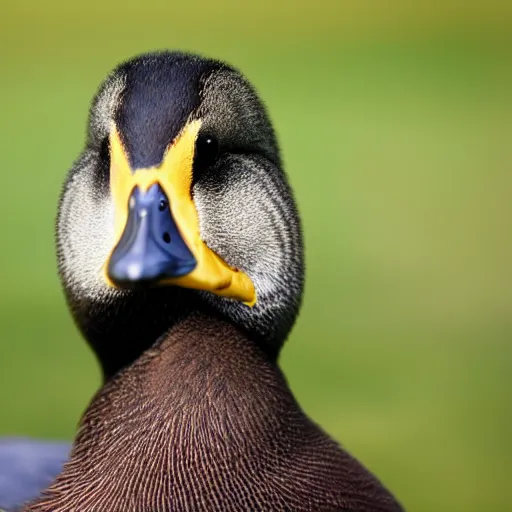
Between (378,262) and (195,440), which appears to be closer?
(195,440)

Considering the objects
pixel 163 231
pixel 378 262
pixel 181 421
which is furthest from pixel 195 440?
pixel 378 262

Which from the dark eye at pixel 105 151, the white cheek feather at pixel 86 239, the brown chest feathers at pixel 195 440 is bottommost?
the brown chest feathers at pixel 195 440

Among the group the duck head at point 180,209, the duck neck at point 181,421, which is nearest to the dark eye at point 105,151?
the duck head at point 180,209

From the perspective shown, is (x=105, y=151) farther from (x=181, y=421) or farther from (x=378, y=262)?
(x=378, y=262)

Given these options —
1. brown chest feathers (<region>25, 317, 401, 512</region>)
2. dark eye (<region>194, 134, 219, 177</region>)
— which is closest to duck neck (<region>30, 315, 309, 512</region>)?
brown chest feathers (<region>25, 317, 401, 512</region>)

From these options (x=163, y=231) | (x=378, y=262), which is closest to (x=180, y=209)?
(x=163, y=231)

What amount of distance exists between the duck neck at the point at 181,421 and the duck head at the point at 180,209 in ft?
0.06

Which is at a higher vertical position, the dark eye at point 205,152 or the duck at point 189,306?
the dark eye at point 205,152

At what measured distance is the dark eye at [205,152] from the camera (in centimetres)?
91

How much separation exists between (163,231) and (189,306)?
10 centimetres

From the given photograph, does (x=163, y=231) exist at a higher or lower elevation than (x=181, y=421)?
higher

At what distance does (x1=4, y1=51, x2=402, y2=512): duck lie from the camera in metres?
0.89

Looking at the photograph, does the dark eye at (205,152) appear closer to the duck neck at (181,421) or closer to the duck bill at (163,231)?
the duck bill at (163,231)

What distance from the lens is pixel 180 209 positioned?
88 cm
